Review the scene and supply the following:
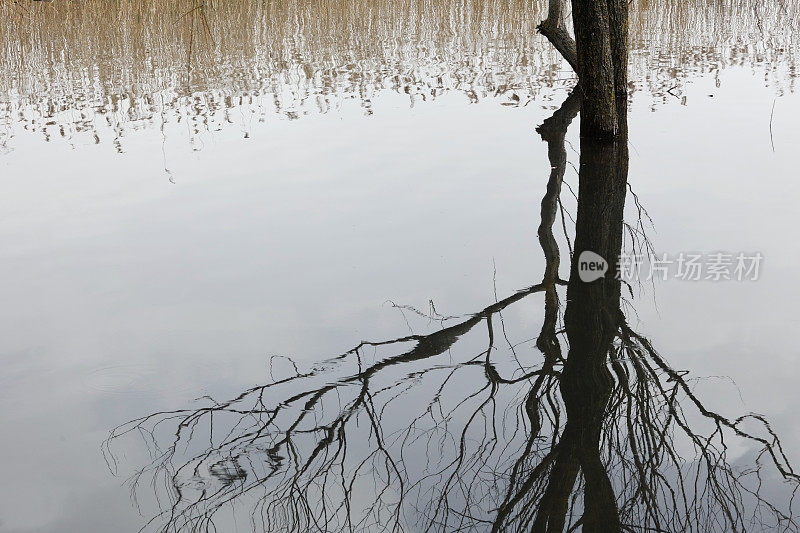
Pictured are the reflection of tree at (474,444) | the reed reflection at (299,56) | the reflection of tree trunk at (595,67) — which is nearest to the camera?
the reflection of tree at (474,444)

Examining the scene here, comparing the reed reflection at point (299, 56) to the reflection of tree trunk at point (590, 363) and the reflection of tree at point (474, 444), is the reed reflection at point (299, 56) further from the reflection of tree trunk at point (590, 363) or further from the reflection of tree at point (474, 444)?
the reflection of tree at point (474, 444)

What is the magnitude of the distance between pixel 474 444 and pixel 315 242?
6.81 feet

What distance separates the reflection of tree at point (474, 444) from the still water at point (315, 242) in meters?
0.03

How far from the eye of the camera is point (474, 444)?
2605 millimetres

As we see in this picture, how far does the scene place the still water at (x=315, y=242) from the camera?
2.78m

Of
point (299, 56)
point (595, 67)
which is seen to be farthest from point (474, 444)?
point (299, 56)

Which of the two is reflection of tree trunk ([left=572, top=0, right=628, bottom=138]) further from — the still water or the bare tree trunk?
the still water

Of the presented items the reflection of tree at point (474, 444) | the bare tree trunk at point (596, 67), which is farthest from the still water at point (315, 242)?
the bare tree trunk at point (596, 67)

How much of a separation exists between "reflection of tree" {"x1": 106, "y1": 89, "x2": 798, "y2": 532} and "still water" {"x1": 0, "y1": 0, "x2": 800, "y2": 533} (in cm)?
3

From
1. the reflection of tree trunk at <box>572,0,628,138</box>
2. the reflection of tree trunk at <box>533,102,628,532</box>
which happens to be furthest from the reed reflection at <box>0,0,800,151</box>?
the reflection of tree trunk at <box>533,102,628,532</box>

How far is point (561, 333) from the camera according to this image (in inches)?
129

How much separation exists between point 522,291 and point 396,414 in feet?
3.60

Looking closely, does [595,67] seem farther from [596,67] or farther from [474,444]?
[474,444]

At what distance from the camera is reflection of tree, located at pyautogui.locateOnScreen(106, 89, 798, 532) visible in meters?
2.30
